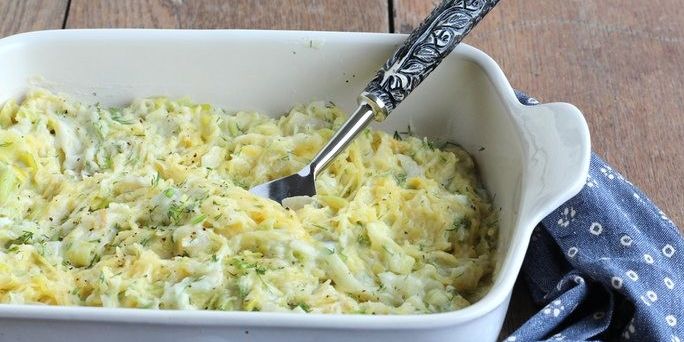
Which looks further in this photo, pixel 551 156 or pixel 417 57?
pixel 417 57

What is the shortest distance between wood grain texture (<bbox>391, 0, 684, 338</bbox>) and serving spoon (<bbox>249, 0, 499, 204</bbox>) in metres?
0.58

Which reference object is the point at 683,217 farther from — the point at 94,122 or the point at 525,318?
the point at 94,122

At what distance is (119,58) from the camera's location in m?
2.45

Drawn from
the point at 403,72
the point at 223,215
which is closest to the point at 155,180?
the point at 223,215

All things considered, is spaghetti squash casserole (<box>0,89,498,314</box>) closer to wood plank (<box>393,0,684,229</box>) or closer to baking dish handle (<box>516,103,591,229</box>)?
baking dish handle (<box>516,103,591,229</box>)

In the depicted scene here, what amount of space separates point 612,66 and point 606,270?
1.03m

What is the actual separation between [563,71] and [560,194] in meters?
1.08

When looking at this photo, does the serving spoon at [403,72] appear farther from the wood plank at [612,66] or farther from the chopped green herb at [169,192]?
the wood plank at [612,66]

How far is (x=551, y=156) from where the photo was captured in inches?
81.0

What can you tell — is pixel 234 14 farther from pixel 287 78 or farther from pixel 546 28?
pixel 546 28

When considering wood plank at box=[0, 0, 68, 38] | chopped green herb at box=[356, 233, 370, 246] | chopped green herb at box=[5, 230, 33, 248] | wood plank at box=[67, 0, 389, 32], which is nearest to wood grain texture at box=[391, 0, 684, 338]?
wood plank at box=[67, 0, 389, 32]

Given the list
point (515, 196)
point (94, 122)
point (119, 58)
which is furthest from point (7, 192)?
point (515, 196)

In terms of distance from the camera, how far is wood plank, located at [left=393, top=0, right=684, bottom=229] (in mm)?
2633

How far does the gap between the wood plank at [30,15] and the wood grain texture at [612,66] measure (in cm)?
104
